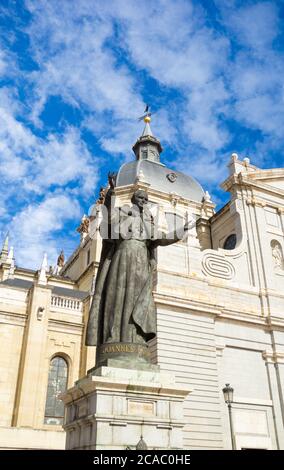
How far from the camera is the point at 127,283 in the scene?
669 cm

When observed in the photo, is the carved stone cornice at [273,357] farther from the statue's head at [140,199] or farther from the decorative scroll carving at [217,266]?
the statue's head at [140,199]

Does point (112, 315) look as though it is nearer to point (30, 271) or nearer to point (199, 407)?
point (199, 407)

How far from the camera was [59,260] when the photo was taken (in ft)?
170

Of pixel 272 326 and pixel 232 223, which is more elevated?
pixel 232 223

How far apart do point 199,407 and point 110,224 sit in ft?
40.7

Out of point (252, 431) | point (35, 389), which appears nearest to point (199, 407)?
point (252, 431)

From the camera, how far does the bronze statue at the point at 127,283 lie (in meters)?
6.46

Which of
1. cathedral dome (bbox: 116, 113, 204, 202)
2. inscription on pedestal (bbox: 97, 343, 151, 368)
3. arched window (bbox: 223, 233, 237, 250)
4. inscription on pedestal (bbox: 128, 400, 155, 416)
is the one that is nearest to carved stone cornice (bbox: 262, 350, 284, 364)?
arched window (bbox: 223, 233, 237, 250)

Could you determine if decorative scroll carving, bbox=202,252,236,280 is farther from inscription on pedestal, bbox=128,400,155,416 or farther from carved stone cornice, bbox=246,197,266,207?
inscription on pedestal, bbox=128,400,155,416

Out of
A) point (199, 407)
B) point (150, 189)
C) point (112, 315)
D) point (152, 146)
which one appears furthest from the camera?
point (152, 146)

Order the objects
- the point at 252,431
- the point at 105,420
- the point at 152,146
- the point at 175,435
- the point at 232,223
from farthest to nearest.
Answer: the point at 152,146
the point at 232,223
the point at 252,431
the point at 175,435
the point at 105,420

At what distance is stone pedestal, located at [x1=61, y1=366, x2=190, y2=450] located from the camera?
5.34 m

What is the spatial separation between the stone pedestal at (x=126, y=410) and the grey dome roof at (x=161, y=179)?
3250cm

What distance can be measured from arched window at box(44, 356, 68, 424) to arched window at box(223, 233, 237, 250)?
37.0ft
